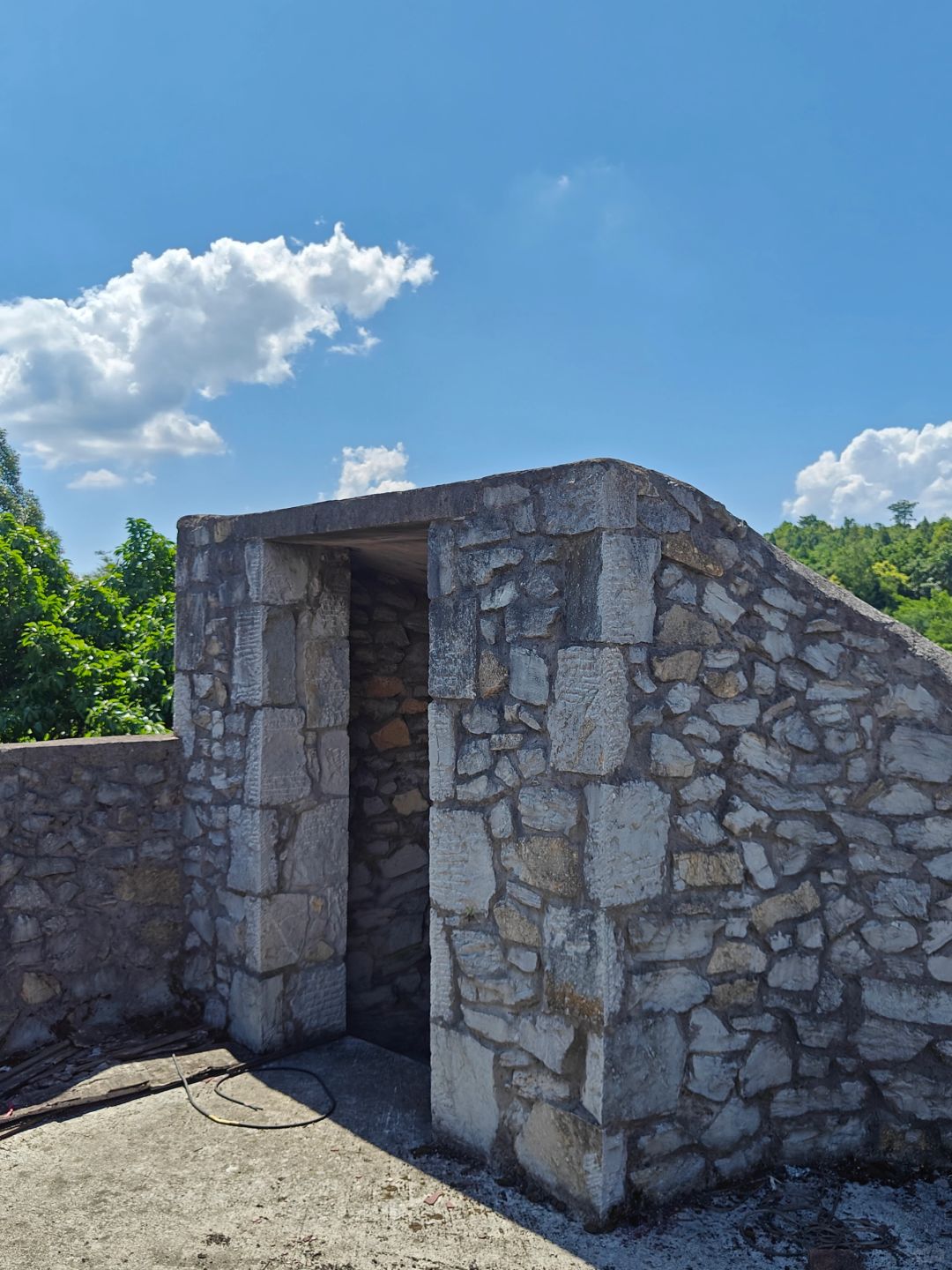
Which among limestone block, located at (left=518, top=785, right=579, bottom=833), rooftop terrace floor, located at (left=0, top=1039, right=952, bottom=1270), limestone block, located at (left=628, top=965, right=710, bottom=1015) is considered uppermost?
limestone block, located at (left=518, top=785, right=579, bottom=833)

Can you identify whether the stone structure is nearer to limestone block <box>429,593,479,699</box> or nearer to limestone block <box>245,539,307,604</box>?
limestone block <box>429,593,479,699</box>

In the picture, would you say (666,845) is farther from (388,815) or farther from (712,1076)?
(388,815)

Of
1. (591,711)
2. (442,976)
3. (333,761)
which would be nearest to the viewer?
(591,711)

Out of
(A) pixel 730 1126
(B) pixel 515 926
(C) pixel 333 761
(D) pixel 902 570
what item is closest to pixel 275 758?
(C) pixel 333 761

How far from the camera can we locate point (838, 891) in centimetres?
345

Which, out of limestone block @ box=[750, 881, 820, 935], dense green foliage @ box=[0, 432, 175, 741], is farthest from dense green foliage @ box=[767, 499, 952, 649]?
limestone block @ box=[750, 881, 820, 935]

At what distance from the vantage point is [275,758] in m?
4.42

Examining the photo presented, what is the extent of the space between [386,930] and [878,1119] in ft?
8.77

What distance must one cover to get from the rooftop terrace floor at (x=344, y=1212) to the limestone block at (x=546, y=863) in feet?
3.44

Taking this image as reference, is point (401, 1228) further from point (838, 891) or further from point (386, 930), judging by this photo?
point (386, 930)

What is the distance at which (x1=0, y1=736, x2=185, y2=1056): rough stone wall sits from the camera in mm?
4340

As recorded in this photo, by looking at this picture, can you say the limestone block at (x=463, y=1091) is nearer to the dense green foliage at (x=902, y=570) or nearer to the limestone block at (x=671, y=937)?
the limestone block at (x=671, y=937)

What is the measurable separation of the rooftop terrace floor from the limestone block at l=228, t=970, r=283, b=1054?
23.4 inches

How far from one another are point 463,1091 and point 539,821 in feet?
3.60
